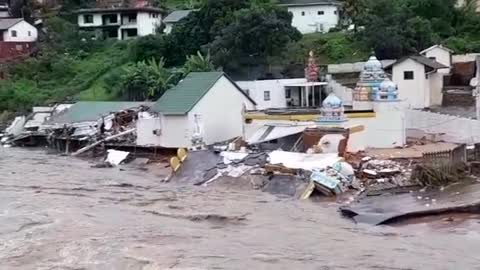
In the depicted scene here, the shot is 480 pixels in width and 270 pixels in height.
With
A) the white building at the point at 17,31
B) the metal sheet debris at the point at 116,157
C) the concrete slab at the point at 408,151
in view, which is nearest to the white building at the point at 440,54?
the concrete slab at the point at 408,151

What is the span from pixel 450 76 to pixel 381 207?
2523 centimetres

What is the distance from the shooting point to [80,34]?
64.0 meters

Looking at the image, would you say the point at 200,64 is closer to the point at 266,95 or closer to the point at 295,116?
the point at 266,95

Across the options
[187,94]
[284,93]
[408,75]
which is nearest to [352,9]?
[284,93]

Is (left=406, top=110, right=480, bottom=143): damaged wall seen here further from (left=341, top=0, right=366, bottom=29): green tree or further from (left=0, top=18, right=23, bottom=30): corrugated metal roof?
(left=0, top=18, right=23, bottom=30): corrugated metal roof

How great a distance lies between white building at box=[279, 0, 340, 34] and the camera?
56562 millimetres

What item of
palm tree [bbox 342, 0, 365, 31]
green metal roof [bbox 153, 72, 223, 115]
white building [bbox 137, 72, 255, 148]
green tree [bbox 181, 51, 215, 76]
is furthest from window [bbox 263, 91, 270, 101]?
palm tree [bbox 342, 0, 365, 31]

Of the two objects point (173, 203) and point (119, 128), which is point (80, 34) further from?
point (173, 203)

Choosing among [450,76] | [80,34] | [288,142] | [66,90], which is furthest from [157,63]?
[288,142]

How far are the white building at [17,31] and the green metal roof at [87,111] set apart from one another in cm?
2082

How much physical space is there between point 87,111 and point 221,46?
9.04 m

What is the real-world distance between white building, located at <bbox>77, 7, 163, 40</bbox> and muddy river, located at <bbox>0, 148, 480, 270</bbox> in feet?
127

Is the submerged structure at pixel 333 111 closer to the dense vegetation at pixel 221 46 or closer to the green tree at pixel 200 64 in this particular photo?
the dense vegetation at pixel 221 46

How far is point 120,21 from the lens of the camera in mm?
65125
